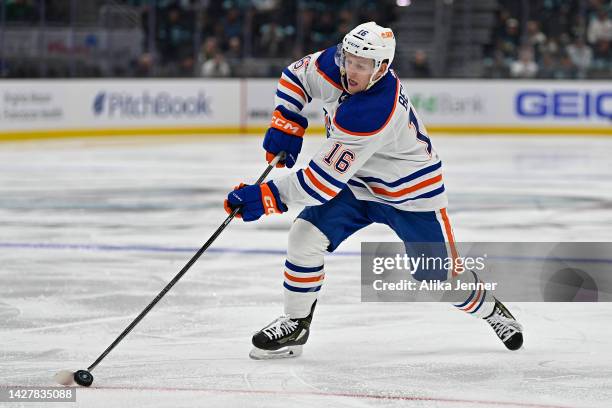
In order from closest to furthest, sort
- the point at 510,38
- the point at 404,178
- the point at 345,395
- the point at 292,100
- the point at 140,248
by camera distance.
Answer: the point at 345,395
the point at 404,178
the point at 292,100
the point at 140,248
the point at 510,38

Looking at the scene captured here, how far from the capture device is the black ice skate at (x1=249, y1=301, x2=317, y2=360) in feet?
12.5

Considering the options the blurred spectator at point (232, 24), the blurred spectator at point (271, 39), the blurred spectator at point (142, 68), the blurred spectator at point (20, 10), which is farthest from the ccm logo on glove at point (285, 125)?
the blurred spectator at point (232, 24)

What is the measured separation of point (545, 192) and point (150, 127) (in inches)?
266

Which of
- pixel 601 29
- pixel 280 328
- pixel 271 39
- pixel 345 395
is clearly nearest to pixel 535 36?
pixel 601 29

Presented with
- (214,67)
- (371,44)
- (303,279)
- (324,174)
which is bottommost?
(214,67)

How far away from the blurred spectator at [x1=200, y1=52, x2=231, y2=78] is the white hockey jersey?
10.9 meters

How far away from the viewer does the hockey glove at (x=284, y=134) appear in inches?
154

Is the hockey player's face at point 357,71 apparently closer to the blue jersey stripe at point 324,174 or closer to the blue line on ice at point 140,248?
the blue jersey stripe at point 324,174

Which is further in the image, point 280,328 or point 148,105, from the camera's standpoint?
point 148,105

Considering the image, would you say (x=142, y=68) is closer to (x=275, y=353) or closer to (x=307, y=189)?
(x=275, y=353)

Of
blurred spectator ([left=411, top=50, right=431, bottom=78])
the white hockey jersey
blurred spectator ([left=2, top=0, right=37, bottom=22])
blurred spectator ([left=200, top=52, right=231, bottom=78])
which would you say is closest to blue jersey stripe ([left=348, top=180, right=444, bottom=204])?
the white hockey jersey

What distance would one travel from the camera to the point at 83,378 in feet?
11.0

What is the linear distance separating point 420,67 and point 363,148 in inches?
465

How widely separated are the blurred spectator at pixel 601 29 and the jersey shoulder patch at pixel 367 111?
12445mm
